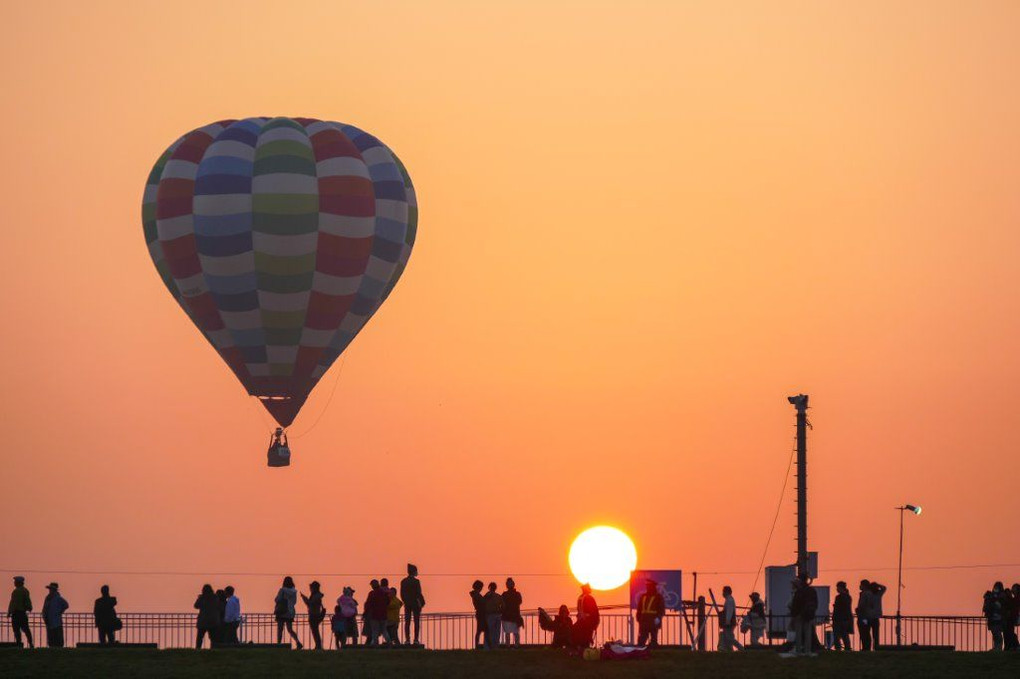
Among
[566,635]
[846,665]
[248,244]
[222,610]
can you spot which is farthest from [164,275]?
[846,665]

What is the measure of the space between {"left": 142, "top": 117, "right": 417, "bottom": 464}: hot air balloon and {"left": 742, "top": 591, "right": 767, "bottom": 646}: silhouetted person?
2388cm

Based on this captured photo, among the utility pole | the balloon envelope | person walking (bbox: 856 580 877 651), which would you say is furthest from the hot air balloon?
person walking (bbox: 856 580 877 651)

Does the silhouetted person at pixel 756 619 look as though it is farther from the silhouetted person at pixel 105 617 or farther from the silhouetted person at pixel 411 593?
the silhouetted person at pixel 105 617

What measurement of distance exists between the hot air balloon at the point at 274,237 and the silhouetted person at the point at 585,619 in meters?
27.2

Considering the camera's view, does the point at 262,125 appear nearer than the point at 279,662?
No

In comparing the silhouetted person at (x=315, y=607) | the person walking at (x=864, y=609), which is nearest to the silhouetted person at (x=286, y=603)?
the silhouetted person at (x=315, y=607)

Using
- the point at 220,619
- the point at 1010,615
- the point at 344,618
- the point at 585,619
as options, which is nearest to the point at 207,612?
the point at 220,619

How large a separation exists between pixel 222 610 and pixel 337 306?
76.8 feet

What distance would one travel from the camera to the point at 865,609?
6066 centimetres

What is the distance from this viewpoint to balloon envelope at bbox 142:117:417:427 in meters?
81.1

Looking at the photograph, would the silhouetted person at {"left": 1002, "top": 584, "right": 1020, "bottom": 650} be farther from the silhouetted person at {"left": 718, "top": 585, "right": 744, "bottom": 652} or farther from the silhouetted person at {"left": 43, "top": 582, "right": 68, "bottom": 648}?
the silhouetted person at {"left": 43, "top": 582, "right": 68, "bottom": 648}

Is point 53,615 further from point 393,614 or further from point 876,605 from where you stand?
point 876,605

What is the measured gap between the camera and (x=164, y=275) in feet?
273

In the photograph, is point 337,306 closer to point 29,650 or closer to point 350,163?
point 350,163
